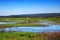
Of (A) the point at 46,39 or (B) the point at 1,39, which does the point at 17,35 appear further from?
(A) the point at 46,39

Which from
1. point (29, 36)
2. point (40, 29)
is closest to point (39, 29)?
point (40, 29)

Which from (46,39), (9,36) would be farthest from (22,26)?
(46,39)

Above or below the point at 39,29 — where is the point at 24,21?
above

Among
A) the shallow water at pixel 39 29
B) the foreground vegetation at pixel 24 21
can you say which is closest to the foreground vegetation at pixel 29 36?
the shallow water at pixel 39 29

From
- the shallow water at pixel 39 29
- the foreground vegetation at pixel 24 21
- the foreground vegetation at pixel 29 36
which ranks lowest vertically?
the foreground vegetation at pixel 29 36

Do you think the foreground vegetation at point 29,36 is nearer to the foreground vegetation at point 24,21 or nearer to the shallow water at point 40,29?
the shallow water at point 40,29

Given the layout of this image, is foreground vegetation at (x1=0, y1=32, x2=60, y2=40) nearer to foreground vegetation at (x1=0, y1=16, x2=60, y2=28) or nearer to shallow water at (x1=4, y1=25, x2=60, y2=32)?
shallow water at (x1=4, y1=25, x2=60, y2=32)

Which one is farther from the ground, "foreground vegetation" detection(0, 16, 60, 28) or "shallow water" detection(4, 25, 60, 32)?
"foreground vegetation" detection(0, 16, 60, 28)

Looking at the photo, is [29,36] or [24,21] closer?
[29,36]

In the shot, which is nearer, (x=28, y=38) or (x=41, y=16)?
(x=28, y=38)

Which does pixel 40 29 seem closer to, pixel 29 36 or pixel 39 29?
pixel 39 29

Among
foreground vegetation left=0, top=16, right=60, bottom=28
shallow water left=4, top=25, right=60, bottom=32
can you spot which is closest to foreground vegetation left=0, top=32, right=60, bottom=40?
shallow water left=4, top=25, right=60, bottom=32
